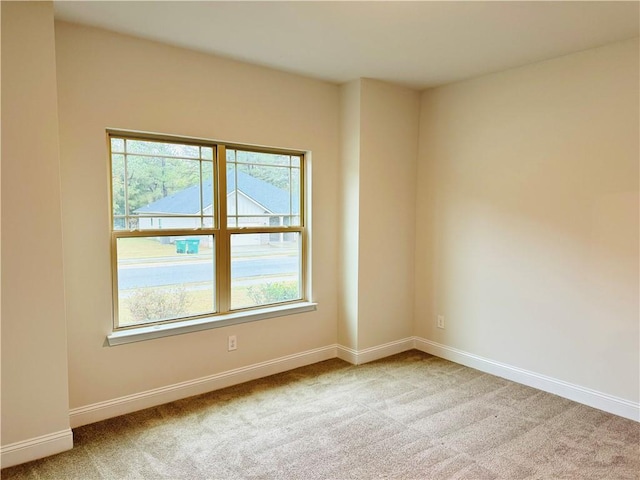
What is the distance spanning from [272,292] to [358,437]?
1489 mm

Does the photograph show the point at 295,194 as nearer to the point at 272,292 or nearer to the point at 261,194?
the point at 261,194

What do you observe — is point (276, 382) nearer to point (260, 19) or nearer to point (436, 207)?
point (436, 207)

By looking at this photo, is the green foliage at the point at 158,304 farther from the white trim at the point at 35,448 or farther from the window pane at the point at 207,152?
the window pane at the point at 207,152

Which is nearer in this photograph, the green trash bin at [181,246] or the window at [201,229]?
the window at [201,229]

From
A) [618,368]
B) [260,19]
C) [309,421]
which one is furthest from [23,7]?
[618,368]

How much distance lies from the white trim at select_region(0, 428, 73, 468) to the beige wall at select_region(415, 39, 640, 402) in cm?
310

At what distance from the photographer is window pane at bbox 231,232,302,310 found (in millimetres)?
3430

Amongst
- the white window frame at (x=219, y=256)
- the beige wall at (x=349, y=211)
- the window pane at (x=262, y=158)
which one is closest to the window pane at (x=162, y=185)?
the white window frame at (x=219, y=256)

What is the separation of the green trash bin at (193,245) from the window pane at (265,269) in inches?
11.4

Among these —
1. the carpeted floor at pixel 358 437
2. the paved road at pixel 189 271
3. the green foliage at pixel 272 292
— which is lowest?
the carpeted floor at pixel 358 437

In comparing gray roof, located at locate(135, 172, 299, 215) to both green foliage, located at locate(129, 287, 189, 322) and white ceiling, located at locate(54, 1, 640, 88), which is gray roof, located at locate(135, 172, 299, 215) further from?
white ceiling, located at locate(54, 1, 640, 88)

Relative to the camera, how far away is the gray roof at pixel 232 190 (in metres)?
3.04

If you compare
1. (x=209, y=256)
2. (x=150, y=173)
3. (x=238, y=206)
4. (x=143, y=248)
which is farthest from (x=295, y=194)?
(x=143, y=248)

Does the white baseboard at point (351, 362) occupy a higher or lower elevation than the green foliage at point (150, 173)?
lower
